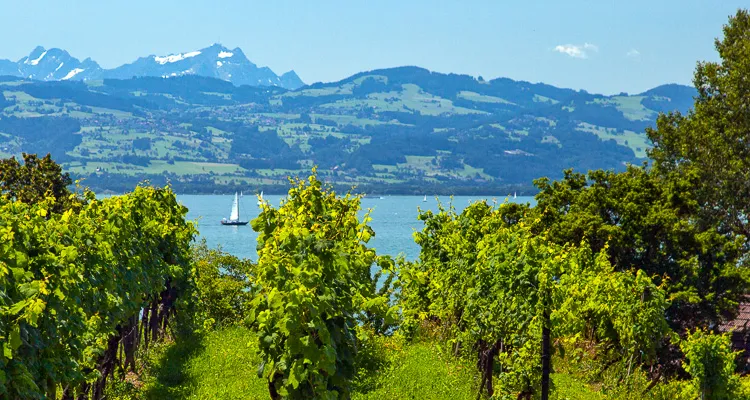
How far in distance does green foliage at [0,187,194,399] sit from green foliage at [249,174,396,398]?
9.54ft

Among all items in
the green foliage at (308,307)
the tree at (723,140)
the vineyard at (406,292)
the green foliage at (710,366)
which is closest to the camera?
the green foliage at (308,307)

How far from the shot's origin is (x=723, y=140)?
38.1 meters

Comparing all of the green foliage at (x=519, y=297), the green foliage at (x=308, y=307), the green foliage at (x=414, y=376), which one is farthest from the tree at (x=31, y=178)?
the green foliage at (x=308, y=307)

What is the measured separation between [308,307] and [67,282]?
4.27 m

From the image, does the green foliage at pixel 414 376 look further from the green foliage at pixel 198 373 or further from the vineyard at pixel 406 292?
the green foliage at pixel 198 373

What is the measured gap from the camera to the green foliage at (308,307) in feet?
36.6

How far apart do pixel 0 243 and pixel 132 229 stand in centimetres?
977

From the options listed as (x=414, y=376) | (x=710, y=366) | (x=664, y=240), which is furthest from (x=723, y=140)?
(x=414, y=376)

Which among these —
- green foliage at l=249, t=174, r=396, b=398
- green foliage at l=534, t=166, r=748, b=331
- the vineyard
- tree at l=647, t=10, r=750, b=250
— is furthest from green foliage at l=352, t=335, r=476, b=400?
tree at l=647, t=10, r=750, b=250

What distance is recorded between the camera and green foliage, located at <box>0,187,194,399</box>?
1035 centimetres

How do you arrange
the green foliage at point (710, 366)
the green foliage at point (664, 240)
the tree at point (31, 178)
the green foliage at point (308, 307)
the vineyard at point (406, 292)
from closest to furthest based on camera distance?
the green foliage at point (308, 307) < the vineyard at point (406, 292) < the green foliage at point (710, 366) < the green foliage at point (664, 240) < the tree at point (31, 178)

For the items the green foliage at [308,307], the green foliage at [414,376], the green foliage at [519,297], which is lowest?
the green foliage at [414,376]

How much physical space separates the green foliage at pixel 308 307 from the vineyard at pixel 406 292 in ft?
0.11

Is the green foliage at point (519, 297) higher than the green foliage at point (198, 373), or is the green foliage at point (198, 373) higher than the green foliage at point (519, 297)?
the green foliage at point (519, 297)
